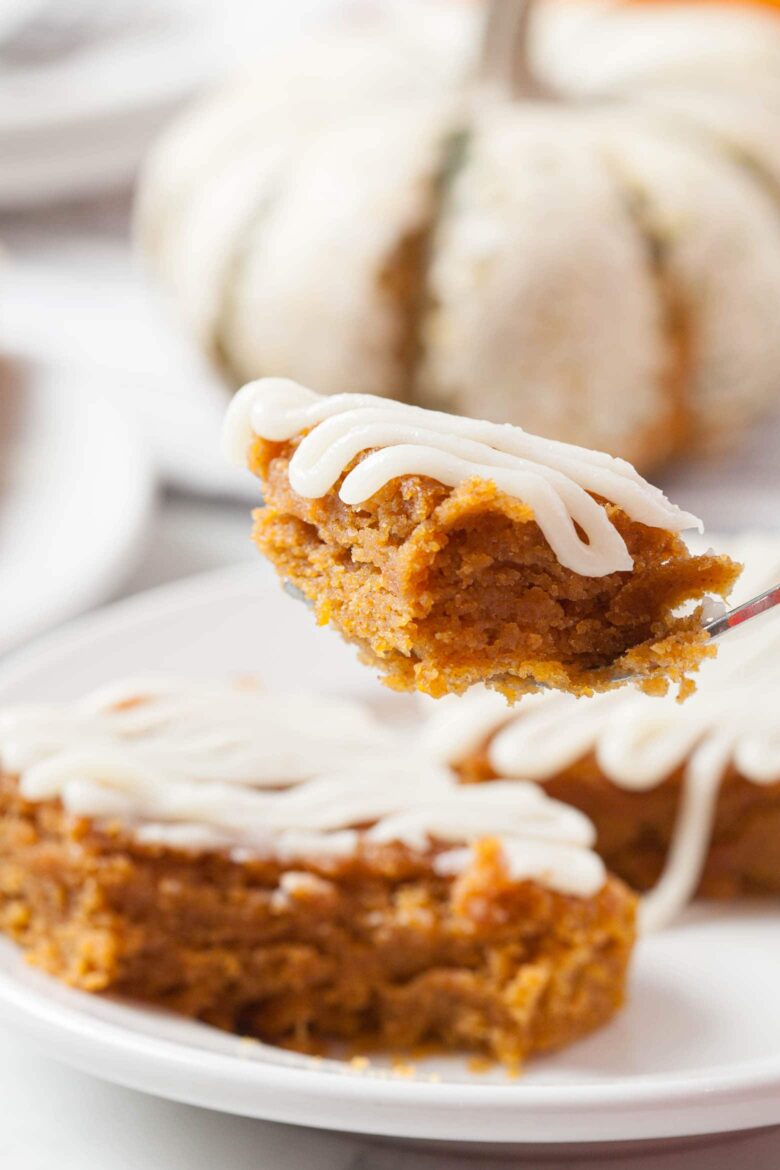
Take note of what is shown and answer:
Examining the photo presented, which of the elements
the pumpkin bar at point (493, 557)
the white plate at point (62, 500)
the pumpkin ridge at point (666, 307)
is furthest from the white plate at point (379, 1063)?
the pumpkin ridge at point (666, 307)

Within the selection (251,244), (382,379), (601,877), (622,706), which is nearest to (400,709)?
(622,706)

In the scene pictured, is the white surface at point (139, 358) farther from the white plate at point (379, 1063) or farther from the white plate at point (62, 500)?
the white plate at point (379, 1063)

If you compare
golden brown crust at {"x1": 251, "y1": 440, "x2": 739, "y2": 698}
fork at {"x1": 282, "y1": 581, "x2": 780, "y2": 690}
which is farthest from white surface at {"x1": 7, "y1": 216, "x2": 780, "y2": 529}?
golden brown crust at {"x1": 251, "y1": 440, "x2": 739, "y2": 698}

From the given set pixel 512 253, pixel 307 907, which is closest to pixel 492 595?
pixel 307 907

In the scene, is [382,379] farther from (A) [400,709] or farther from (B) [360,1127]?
(B) [360,1127]

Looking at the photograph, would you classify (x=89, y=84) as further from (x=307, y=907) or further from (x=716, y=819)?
(x=307, y=907)
